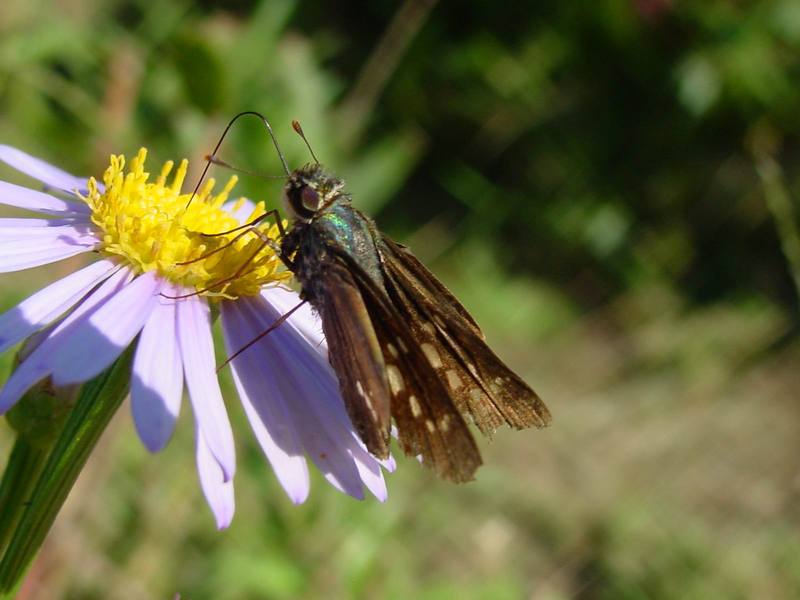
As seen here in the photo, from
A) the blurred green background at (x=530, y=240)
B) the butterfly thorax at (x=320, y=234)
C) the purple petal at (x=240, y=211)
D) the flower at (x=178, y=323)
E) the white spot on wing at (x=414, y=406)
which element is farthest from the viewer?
the blurred green background at (x=530, y=240)

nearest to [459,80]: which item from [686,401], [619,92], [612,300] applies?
[619,92]

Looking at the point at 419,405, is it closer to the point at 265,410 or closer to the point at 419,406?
the point at 419,406

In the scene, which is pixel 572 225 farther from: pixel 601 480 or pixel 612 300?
pixel 601 480

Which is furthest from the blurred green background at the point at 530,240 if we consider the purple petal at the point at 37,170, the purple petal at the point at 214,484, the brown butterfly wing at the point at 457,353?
the purple petal at the point at 214,484

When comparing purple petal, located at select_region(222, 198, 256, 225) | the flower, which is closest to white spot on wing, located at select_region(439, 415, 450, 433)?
the flower

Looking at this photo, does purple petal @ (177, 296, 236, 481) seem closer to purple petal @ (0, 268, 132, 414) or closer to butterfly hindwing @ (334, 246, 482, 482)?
purple petal @ (0, 268, 132, 414)

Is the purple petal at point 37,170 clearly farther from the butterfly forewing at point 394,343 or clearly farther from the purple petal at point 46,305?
the butterfly forewing at point 394,343
